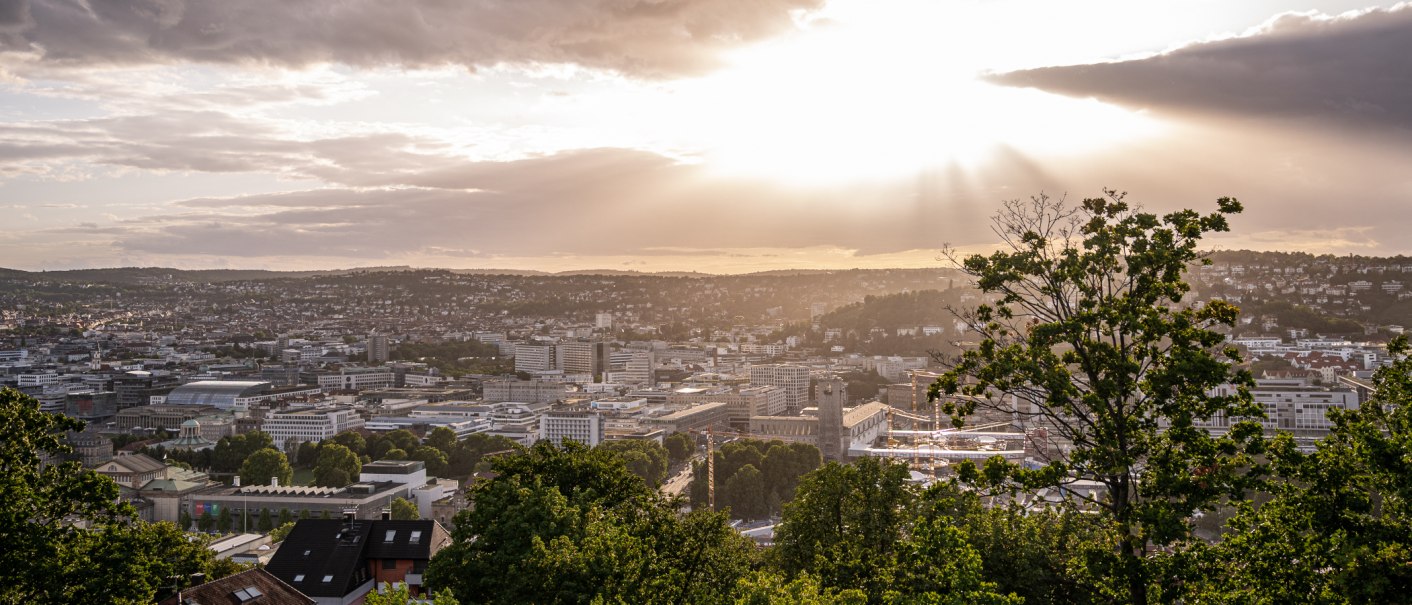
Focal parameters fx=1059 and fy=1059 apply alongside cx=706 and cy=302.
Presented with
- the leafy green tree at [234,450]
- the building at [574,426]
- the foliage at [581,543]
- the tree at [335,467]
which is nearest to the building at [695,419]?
the building at [574,426]

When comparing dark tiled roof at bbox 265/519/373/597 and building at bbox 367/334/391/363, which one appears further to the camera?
building at bbox 367/334/391/363

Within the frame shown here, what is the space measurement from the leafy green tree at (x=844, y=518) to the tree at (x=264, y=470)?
48.4m

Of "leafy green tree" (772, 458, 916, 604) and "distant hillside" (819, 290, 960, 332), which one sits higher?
"leafy green tree" (772, 458, 916, 604)

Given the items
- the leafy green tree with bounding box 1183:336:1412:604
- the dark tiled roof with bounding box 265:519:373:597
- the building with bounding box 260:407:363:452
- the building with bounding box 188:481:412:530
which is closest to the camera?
the leafy green tree with bounding box 1183:336:1412:604

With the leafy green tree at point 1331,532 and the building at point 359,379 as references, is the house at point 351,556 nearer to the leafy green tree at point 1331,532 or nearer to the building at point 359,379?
the leafy green tree at point 1331,532

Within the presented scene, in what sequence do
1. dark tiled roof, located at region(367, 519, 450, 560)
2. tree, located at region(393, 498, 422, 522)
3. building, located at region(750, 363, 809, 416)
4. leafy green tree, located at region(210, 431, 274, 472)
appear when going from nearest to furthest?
dark tiled roof, located at region(367, 519, 450, 560) < tree, located at region(393, 498, 422, 522) < leafy green tree, located at region(210, 431, 274, 472) < building, located at region(750, 363, 809, 416)

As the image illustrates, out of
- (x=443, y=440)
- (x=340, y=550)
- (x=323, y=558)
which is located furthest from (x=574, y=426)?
(x=323, y=558)

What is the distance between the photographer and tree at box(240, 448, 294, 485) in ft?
190

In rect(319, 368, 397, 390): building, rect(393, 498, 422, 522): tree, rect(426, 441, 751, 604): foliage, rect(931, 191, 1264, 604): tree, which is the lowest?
rect(319, 368, 397, 390): building

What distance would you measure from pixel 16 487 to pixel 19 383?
117 m

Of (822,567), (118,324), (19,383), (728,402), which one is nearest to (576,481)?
(822,567)

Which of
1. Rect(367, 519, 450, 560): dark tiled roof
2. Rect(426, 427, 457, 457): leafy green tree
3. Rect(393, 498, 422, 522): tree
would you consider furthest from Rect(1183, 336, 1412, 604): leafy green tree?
Rect(426, 427, 457, 457): leafy green tree

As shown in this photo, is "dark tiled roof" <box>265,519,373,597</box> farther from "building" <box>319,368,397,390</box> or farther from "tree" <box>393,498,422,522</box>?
"building" <box>319,368,397,390</box>

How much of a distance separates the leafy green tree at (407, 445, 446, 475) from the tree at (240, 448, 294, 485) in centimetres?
751
